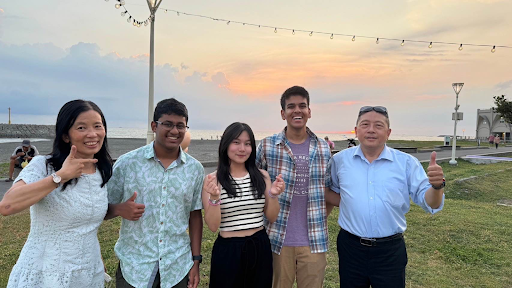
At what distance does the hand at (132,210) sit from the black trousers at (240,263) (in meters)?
0.75

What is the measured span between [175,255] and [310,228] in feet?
4.43

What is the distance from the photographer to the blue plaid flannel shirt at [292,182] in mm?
2988

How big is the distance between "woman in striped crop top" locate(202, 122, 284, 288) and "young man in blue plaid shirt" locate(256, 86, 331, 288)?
366mm

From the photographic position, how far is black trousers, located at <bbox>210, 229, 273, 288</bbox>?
2.50 metres

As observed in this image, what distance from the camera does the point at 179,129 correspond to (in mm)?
2471

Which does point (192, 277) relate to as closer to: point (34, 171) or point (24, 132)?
point (34, 171)

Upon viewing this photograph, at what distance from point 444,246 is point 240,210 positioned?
491 cm

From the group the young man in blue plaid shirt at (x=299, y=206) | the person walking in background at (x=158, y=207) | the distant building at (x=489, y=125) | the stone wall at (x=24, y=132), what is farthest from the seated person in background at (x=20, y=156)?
the distant building at (x=489, y=125)

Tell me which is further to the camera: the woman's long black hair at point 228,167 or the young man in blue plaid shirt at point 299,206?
the young man in blue plaid shirt at point 299,206

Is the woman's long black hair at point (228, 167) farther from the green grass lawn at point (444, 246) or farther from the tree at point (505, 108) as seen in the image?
the tree at point (505, 108)

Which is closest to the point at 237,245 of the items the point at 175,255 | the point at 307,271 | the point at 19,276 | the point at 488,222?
the point at 175,255

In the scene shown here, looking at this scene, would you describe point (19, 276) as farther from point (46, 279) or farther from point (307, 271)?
point (307, 271)

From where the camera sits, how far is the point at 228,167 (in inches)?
109

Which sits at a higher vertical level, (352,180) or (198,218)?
(352,180)
